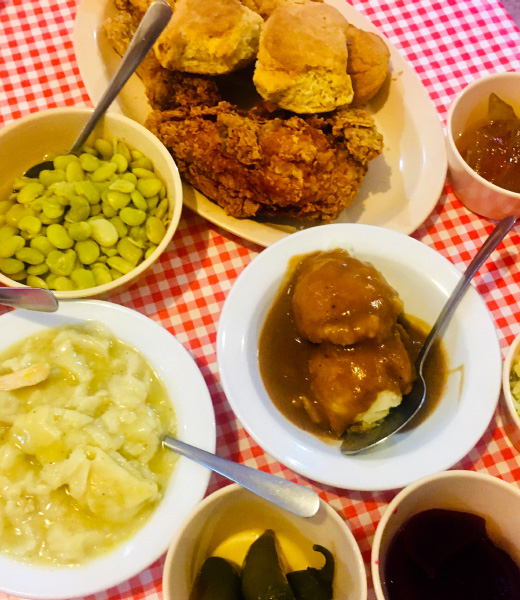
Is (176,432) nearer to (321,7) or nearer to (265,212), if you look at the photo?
(265,212)

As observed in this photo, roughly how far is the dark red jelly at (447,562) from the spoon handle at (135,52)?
72.6 inches

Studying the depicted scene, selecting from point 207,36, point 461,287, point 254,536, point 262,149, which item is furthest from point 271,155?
point 254,536

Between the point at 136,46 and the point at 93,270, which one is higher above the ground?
the point at 136,46

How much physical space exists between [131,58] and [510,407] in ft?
6.20

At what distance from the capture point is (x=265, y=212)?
2.13m

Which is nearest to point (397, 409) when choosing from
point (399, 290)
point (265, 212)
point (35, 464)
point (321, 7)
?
point (399, 290)

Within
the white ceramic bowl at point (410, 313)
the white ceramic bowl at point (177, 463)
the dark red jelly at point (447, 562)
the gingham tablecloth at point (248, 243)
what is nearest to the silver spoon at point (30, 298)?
the white ceramic bowl at point (177, 463)

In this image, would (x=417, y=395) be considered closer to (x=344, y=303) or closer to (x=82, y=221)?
(x=344, y=303)

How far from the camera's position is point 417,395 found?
1.79 meters

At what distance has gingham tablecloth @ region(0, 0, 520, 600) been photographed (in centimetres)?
192

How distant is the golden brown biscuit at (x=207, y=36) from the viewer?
6.44 ft

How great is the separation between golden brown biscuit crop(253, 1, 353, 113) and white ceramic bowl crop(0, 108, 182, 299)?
1.61 ft

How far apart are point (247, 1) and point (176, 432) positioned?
5.98 ft

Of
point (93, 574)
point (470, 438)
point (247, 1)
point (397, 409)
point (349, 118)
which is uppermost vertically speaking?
point (247, 1)
